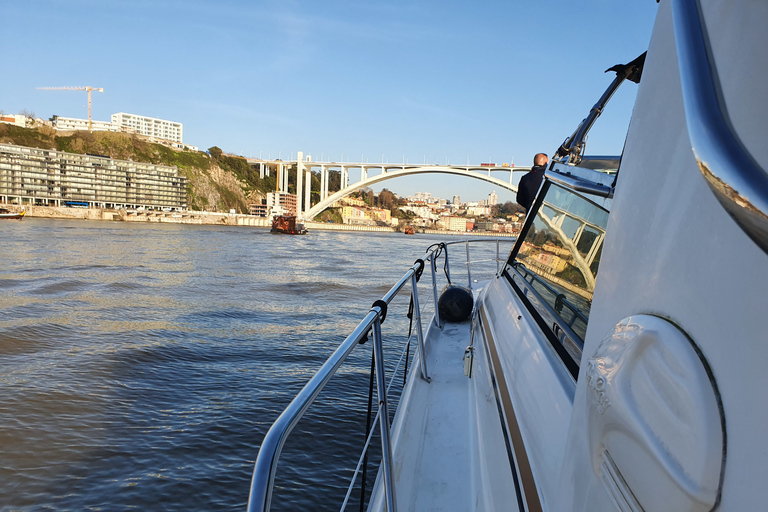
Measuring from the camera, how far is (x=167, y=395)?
5.01 metres

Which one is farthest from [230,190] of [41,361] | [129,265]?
[41,361]

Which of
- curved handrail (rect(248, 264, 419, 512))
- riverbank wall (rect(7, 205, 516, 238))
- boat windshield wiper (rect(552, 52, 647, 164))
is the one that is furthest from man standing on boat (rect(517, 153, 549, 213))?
riverbank wall (rect(7, 205, 516, 238))

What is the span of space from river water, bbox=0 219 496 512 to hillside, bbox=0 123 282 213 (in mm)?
81376

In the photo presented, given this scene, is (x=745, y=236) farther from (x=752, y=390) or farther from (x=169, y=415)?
(x=169, y=415)

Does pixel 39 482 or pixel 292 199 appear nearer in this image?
pixel 39 482

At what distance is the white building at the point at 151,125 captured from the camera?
151 meters

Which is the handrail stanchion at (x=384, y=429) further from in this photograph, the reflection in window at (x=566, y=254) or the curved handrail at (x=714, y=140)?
the curved handrail at (x=714, y=140)

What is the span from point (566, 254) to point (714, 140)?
4.51 feet

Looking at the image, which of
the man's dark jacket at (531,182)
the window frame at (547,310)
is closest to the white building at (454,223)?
the man's dark jacket at (531,182)

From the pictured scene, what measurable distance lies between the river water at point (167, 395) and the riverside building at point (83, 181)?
70.5 meters

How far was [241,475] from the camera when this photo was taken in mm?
3705

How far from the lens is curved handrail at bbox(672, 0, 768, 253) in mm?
378

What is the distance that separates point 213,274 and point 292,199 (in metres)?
80.4

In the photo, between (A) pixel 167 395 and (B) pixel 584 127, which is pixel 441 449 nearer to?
(B) pixel 584 127
